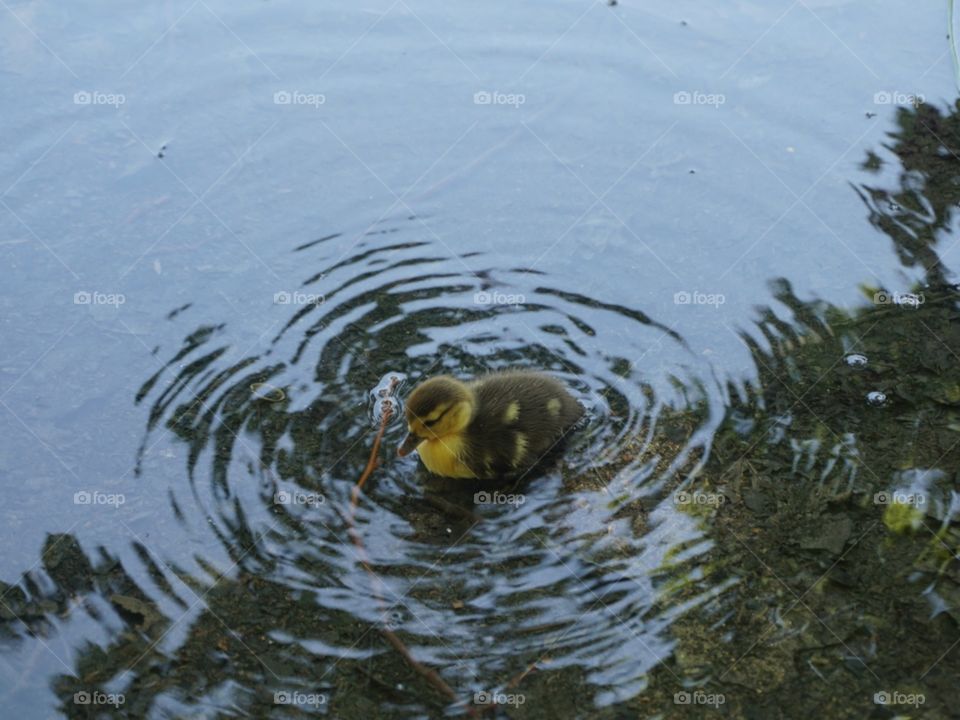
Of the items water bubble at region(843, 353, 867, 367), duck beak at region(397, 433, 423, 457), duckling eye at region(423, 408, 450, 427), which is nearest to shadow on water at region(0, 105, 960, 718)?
water bubble at region(843, 353, 867, 367)

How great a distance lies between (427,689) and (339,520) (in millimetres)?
810

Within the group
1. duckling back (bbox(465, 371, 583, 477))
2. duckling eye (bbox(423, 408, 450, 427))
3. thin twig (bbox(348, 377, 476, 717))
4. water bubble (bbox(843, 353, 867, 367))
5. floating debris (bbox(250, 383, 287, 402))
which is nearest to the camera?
thin twig (bbox(348, 377, 476, 717))

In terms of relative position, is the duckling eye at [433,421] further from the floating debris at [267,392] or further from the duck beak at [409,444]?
the floating debris at [267,392]

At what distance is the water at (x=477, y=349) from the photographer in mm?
3910

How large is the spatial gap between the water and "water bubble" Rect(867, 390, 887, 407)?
0.03 meters

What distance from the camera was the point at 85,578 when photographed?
4.09 m

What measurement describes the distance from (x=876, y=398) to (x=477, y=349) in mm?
1668

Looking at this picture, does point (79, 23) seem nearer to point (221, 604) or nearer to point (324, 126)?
point (324, 126)

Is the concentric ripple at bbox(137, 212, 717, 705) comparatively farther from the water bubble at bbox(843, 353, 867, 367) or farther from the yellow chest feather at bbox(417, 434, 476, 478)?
the water bubble at bbox(843, 353, 867, 367)

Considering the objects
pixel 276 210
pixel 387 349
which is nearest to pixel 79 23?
pixel 276 210

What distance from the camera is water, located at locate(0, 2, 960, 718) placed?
391 centimetres

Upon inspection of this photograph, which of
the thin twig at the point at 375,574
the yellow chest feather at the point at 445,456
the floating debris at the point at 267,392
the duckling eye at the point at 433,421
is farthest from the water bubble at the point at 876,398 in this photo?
the floating debris at the point at 267,392

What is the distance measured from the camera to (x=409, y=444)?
4578mm

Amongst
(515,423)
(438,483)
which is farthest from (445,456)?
(515,423)
